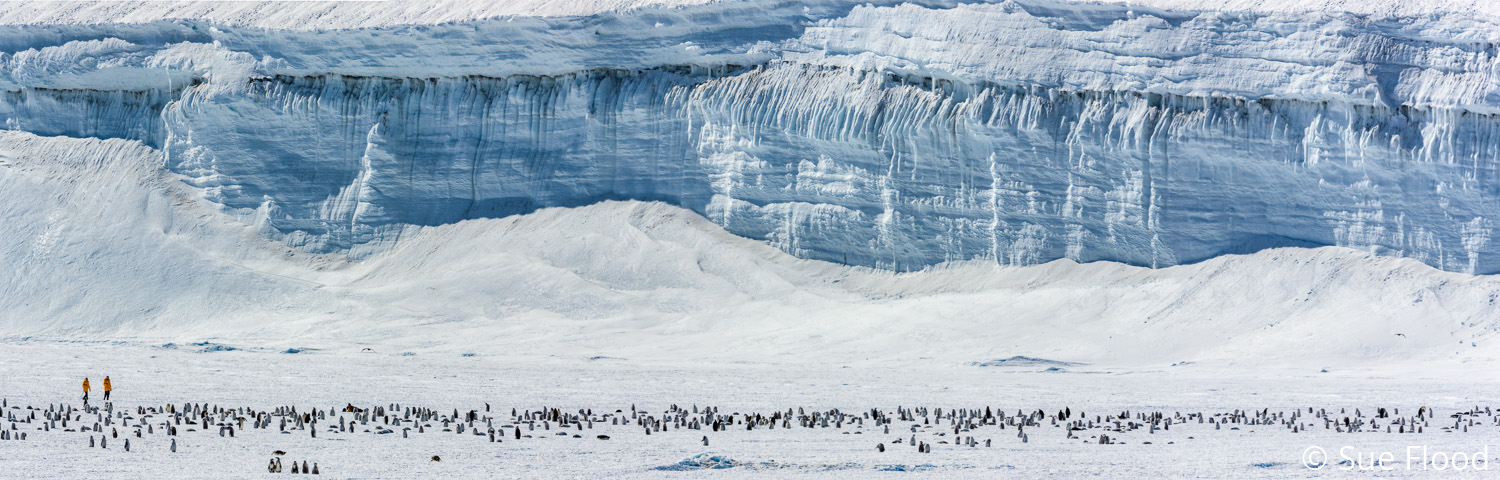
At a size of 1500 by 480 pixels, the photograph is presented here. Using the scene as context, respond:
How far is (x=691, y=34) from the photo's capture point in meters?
31.8

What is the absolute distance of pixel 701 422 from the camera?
62.4 ft

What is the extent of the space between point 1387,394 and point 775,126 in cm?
1315

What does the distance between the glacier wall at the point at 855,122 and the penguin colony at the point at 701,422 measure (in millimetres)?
8748

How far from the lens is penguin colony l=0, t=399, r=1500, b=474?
17.6 metres

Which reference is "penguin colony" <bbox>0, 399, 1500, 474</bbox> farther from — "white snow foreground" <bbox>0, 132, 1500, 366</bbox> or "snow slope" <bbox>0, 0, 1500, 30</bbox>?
"snow slope" <bbox>0, 0, 1500, 30</bbox>

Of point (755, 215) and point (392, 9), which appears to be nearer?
point (755, 215)

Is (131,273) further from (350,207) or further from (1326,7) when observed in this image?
(1326,7)

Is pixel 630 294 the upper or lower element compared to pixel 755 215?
lower

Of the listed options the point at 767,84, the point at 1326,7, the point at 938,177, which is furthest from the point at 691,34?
the point at 1326,7

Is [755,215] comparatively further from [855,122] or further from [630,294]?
[630,294]

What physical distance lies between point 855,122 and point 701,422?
483 inches

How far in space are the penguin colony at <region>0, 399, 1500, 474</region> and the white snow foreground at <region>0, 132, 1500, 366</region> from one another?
644 cm

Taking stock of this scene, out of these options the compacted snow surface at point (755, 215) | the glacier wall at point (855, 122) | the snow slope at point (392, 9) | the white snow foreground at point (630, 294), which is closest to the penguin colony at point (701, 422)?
the compacted snow surface at point (755, 215)

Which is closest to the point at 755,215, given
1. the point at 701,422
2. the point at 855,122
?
the point at 855,122
